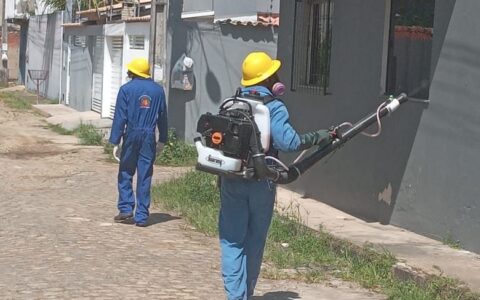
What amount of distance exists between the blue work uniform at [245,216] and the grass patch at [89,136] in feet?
40.6

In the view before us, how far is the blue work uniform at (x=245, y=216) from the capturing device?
5945 mm

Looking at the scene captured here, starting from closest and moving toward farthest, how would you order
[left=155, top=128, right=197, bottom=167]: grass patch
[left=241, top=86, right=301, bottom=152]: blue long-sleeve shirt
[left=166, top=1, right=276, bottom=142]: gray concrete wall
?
[left=241, top=86, right=301, bottom=152]: blue long-sleeve shirt, [left=166, top=1, right=276, bottom=142]: gray concrete wall, [left=155, top=128, right=197, bottom=167]: grass patch

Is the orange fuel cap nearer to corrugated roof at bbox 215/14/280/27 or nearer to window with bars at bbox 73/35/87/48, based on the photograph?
corrugated roof at bbox 215/14/280/27

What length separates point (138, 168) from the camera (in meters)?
9.70

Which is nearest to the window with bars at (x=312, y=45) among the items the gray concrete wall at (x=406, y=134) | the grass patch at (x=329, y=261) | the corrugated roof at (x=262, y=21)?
the gray concrete wall at (x=406, y=134)

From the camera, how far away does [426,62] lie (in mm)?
8945

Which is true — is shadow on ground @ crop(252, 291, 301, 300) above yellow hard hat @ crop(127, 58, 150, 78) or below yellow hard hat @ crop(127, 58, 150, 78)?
below

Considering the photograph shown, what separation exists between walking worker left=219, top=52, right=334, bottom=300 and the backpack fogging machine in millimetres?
96

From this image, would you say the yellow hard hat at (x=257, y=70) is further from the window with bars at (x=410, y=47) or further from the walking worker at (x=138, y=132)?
the walking worker at (x=138, y=132)

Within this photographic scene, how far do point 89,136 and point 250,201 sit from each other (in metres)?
13.2

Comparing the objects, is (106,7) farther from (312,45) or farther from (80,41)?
(312,45)

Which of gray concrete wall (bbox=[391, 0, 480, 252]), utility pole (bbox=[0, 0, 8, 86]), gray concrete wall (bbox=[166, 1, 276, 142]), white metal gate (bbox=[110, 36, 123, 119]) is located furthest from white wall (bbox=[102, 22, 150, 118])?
utility pole (bbox=[0, 0, 8, 86])

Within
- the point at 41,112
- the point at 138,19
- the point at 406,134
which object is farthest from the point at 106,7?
the point at 406,134

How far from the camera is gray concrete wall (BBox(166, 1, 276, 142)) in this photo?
593 inches
